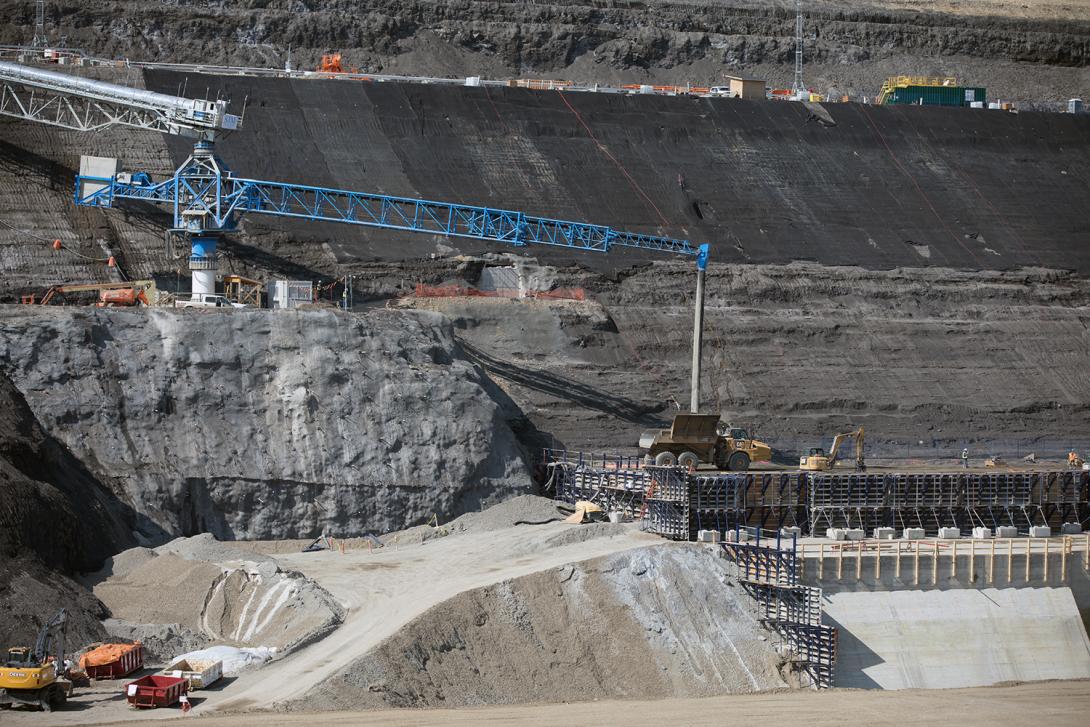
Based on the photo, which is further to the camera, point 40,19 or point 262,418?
point 40,19

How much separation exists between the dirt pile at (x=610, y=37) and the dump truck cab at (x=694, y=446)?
37.1 meters

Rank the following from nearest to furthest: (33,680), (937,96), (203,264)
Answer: (33,680) → (203,264) → (937,96)

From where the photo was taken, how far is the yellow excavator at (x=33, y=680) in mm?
27719

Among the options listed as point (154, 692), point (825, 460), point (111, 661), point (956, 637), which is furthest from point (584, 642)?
point (825, 460)

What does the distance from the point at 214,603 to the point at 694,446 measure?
50.7 ft

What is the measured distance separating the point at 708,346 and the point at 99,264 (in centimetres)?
2043

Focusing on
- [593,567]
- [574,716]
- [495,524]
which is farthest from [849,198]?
[574,716]

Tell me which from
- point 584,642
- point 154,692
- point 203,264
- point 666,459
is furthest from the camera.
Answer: point 203,264

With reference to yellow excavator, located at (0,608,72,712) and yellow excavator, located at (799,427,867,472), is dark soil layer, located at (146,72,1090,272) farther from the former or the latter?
yellow excavator, located at (0,608,72,712)

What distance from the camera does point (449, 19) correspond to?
7944cm

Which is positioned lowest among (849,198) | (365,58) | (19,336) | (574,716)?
(574,716)

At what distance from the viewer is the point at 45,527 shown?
34.7 metres

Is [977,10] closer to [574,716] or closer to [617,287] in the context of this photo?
[617,287]

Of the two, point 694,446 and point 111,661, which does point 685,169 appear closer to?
point 694,446
